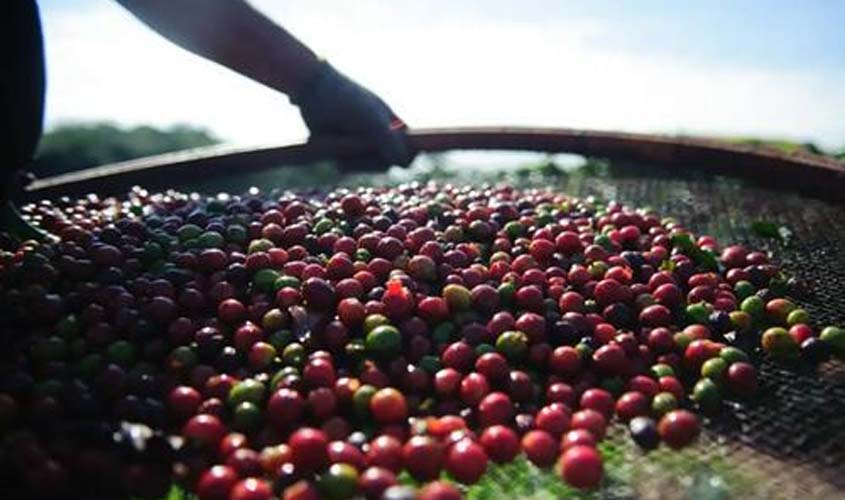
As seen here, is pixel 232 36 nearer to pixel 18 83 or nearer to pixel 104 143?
pixel 18 83

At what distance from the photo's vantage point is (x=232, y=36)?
3.63 meters

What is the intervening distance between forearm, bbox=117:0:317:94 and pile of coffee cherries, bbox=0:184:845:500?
0.66 m

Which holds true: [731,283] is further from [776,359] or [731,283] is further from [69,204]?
[69,204]

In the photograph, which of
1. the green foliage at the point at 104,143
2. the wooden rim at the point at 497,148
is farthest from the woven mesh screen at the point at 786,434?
the green foliage at the point at 104,143

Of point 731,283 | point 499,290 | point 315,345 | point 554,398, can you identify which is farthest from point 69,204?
point 731,283

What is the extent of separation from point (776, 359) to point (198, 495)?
1.70m

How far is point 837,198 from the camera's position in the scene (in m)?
3.41

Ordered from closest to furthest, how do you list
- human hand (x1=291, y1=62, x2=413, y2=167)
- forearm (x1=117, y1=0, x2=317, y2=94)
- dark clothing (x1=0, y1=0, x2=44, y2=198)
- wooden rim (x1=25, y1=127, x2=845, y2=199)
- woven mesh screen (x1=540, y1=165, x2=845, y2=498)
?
woven mesh screen (x1=540, y1=165, x2=845, y2=498) < dark clothing (x1=0, y1=0, x2=44, y2=198) < forearm (x1=117, y1=0, x2=317, y2=94) < wooden rim (x1=25, y1=127, x2=845, y2=199) < human hand (x1=291, y1=62, x2=413, y2=167)

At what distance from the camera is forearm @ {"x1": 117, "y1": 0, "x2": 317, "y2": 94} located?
11.6 ft

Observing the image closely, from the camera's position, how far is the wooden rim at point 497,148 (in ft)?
11.9

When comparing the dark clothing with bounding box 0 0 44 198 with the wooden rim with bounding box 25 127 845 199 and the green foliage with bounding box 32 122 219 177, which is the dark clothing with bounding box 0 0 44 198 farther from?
the green foliage with bounding box 32 122 219 177

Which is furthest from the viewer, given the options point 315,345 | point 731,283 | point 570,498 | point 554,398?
point 731,283

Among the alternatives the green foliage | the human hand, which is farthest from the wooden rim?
the green foliage

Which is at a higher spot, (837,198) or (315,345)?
(837,198)
